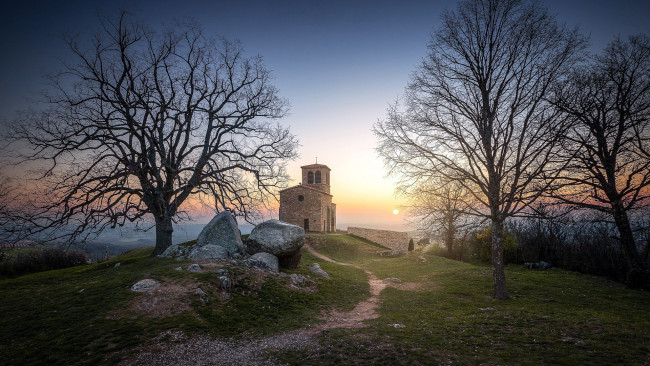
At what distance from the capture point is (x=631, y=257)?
517 inches

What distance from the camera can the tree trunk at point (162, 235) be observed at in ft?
50.3

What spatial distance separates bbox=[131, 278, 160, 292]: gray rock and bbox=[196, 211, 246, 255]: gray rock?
4.16 m

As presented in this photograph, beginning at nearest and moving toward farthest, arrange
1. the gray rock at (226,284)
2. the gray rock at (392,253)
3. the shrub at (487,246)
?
the gray rock at (226,284)
the shrub at (487,246)
the gray rock at (392,253)

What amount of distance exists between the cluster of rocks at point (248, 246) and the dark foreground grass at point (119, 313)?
3.58ft

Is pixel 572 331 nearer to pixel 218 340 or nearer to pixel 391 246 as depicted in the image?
pixel 218 340

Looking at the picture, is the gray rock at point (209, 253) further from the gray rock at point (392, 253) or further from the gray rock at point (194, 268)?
the gray rock at point (392, 253)

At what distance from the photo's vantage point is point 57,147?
1336cm

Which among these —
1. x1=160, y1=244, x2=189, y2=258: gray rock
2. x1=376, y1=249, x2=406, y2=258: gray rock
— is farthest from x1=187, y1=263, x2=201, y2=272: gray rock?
x1=376, y1=249, x2=406, y2=258: gray rock

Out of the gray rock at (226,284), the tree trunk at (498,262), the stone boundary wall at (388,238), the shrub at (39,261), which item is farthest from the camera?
the stone boundary wall at (388,238)

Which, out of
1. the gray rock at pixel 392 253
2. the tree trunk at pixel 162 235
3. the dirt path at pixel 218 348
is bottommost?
the gray rock at pixel 392 253

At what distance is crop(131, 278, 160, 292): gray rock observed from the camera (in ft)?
29.8

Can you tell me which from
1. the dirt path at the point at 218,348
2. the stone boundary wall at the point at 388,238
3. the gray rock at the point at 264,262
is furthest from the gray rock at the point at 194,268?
the stone boundary wall at the point at 388,238

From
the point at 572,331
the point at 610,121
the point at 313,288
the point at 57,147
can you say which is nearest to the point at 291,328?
the point at 313,288

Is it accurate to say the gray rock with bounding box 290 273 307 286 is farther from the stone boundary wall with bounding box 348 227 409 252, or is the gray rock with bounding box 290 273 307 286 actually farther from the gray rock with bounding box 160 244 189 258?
the stone boundary wall with bounding box 348 227 409 252
